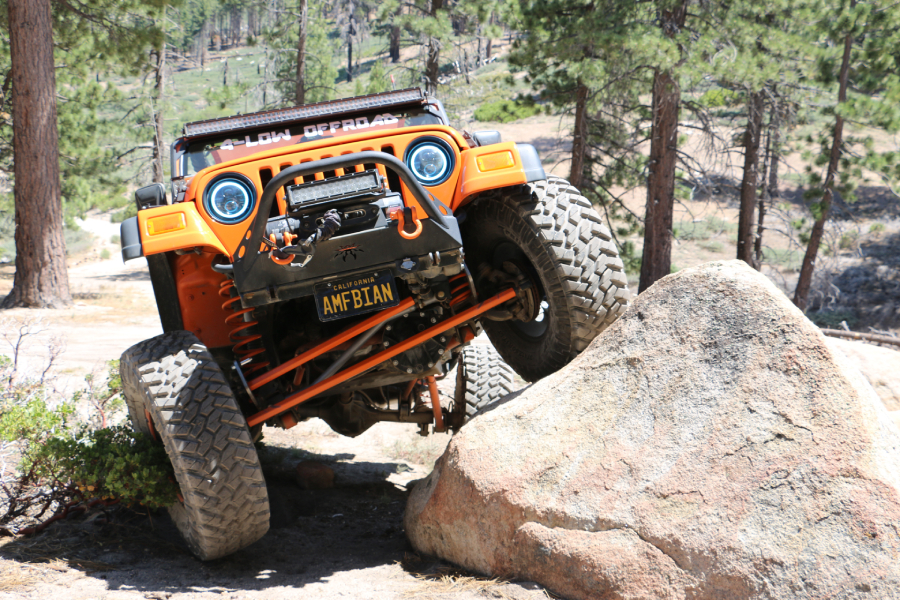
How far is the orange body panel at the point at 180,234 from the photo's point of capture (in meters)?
3.65

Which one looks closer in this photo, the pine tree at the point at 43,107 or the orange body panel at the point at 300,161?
the orange body panel at the point at 300,161

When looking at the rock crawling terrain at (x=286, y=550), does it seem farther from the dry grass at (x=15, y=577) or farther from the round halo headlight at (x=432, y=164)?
the round halo headlight at (x=432, y=164)

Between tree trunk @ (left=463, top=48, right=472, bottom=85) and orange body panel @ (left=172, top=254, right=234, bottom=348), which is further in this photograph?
tree trunk @ (left=463, top=48, right=472, bottom=85)

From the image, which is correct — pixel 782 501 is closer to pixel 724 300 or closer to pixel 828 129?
pixel 724 300

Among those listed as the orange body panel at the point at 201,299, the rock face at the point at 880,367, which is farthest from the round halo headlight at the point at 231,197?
the rock face at the point at 880,367

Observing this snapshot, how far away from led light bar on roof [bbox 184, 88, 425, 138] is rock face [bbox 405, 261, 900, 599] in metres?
2.44

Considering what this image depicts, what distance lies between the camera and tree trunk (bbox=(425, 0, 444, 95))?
1456 cm

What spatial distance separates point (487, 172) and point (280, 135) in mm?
1837

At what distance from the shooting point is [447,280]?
4105mm

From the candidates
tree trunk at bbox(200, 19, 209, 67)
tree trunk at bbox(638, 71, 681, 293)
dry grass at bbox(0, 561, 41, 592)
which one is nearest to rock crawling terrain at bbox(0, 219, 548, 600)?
dry grass at bbox(0, 561, 41, 592)

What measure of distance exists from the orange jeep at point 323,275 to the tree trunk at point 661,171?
833 cm

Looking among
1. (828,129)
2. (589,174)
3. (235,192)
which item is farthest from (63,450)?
(828,129)

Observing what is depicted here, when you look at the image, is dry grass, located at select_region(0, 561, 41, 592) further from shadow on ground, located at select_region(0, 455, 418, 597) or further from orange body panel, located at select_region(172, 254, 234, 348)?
orange body panel, located at select_region(172, 254, 234, 348)

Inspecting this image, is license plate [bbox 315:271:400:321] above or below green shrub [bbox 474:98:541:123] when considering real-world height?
below
